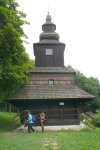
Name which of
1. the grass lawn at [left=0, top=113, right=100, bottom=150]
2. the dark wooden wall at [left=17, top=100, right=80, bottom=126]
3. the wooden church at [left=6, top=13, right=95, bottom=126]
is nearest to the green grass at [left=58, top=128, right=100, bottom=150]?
the grass lawn at [left=0, top=113, right=100, bottom=150]

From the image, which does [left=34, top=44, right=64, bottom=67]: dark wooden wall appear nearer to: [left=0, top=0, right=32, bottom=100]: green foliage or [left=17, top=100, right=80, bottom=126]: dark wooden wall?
[left=0, top=0, right=32, bottom=100]: green foliage

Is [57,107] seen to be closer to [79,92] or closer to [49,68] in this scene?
[79,92]

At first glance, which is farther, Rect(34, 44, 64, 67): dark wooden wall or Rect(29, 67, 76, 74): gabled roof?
Rect(34, 44, 64, 67): dark wooden wall

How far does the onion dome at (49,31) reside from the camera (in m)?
18.6

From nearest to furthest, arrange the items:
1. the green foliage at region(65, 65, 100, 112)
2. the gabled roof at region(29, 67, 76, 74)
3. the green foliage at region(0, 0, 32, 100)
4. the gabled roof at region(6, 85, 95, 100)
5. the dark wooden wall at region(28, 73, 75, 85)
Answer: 1. the green foliage at region(0, 0, 32, 100)
2. the gabled roof at region(6, 85, 95, 100)
3. the dark wooden wall at region(28, 73, 75, 85)
4. the gabled roof at region(29, 67, 76, 74)
5. the green foliage at region(65, 65, 100, 112)

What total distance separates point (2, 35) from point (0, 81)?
397 centimetres

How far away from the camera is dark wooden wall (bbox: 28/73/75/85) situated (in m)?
15.8

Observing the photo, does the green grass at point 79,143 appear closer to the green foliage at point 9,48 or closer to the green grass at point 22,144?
the green grass at point 22,144

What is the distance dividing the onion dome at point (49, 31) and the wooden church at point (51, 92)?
1171 millimetres

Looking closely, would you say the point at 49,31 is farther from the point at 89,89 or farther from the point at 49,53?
the point at 89,89

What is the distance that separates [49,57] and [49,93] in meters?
4.81

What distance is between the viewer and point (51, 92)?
47.4 ft

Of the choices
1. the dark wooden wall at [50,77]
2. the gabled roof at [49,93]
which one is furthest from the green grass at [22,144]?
the dark wooden wall at [50,77]

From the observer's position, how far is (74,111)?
48.5ft
